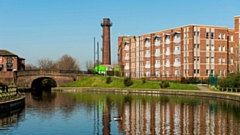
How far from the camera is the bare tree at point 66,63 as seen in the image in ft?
545

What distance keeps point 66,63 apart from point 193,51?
90.6 meters

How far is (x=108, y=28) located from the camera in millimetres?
135500

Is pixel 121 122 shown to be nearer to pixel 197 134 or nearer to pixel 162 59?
pixel 197 134

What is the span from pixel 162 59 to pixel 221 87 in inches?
1390

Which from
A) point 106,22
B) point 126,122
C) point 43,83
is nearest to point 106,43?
point 106,22

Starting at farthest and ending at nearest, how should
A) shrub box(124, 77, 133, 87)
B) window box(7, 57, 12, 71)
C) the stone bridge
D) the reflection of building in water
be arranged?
window box(7, 57, 12, 71)
the stone bridge
shrub box(124, 77, 133, 87)
the reflection of building in water

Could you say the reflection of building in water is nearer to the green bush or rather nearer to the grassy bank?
the green bush

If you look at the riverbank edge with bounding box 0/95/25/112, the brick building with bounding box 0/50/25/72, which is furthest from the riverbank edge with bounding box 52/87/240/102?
the riverbank edge with bounding box 0/95/25/112

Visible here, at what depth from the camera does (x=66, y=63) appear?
169m

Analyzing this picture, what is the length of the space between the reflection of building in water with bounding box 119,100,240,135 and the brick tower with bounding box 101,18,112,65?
88318 mm

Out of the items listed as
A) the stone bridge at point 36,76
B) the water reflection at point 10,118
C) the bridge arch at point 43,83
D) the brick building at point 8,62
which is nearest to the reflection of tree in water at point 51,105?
the water reflection at point 10,118

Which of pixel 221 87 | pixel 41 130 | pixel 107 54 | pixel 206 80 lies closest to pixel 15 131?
pixel 41 130

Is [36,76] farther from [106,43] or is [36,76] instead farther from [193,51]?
[193,51]

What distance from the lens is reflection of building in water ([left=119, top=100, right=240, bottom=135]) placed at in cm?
2941
